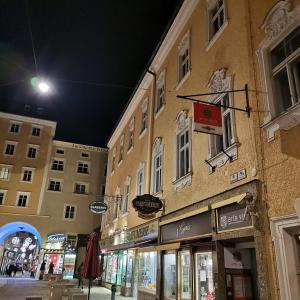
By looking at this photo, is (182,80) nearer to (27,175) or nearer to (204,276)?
(204,276)

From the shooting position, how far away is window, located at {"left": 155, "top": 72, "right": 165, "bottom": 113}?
52.0 feet

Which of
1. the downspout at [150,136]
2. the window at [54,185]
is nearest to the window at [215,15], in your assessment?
the downspout at [150,136]

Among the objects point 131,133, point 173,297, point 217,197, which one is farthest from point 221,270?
point 131,133

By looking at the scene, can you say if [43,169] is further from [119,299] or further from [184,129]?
[184,129]

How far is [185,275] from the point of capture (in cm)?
1036

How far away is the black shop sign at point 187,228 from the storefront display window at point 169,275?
67 cm

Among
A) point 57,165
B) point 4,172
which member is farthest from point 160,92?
point 4,172

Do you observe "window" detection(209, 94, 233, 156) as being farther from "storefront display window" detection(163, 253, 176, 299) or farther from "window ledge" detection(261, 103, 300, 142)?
"storefront display window" detection(163, 253, 176, 299)

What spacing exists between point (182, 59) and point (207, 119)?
709 cm

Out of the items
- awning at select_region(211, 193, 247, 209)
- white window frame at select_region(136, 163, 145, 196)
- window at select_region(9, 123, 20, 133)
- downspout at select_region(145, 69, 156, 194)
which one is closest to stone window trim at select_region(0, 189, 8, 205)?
window at select_region(9, 123, 20, 133)

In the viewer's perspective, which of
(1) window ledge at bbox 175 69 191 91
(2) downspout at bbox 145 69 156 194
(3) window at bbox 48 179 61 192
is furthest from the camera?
(3) window at bbox 48 179 61 192

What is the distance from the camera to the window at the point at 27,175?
114 ft

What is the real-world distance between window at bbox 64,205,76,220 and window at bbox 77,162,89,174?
452cm

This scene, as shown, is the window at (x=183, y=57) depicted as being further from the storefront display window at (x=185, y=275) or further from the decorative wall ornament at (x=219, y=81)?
the storefront display window at (x=185, y=275)
